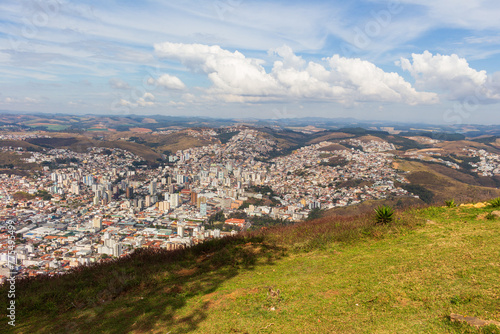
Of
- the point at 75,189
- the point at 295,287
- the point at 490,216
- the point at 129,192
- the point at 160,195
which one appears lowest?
the point at 160,195

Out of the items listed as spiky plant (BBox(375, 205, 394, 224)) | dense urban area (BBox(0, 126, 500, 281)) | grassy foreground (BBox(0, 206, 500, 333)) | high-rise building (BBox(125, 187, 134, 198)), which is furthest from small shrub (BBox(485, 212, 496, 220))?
high-rise building (BBox(125, 187, 134, 198))

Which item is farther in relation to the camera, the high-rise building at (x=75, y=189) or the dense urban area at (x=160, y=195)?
the high-rise building at (x=75, y=189)

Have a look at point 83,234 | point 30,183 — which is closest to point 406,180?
point 83,234

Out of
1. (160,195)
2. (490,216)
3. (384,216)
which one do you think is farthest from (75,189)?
(490,216)

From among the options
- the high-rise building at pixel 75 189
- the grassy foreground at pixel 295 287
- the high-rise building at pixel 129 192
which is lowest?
the high-rise building at pixel 129 192

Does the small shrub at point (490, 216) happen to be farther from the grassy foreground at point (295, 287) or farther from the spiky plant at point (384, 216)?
the spiky plant at point (384, 216)

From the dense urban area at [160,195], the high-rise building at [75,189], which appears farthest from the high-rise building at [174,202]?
the high-rise building at [75,189]

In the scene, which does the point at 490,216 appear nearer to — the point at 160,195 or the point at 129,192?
the point at 160,195

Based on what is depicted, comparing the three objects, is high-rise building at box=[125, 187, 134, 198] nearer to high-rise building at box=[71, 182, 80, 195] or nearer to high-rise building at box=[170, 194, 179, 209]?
high-rise building at box=[71, 182, 80, 195]

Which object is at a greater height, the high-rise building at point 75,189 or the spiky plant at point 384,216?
the spiky plant at point 384,216
